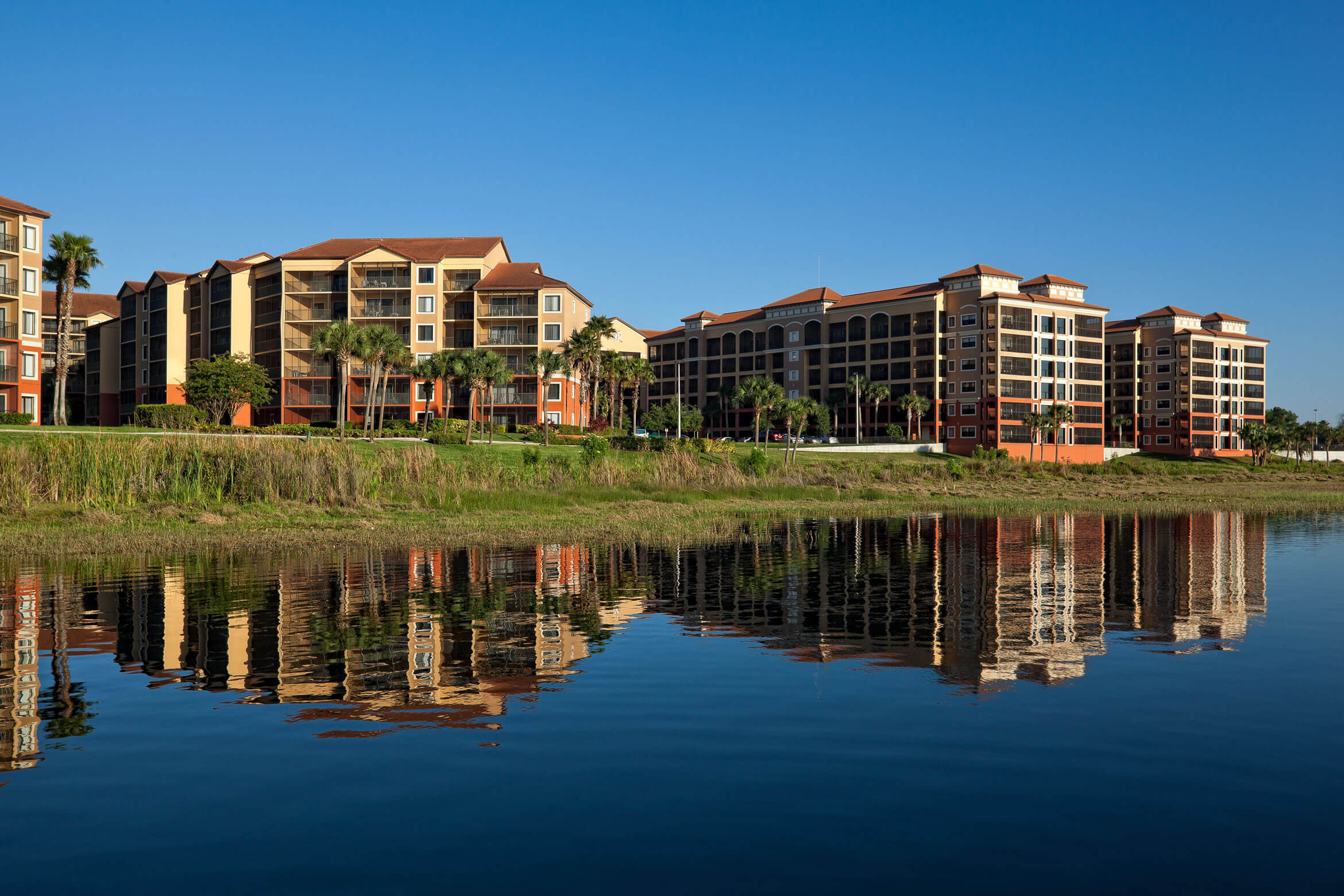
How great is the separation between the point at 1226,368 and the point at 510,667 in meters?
169

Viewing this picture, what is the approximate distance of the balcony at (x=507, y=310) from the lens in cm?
10312

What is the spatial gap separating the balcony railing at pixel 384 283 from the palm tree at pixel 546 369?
14.9 m

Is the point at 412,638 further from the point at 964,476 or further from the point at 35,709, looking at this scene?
the point at 964,476

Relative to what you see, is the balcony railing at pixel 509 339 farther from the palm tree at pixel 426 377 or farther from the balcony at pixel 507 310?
the palm tree at pixel 426 377

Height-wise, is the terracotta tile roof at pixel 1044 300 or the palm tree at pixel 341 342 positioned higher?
the terracotta tile roof at pixel 1044 300

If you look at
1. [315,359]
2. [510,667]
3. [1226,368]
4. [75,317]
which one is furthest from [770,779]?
[1226,368]

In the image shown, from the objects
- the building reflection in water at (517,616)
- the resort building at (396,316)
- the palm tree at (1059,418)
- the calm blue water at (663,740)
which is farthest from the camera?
the palm tree at (1059,418)

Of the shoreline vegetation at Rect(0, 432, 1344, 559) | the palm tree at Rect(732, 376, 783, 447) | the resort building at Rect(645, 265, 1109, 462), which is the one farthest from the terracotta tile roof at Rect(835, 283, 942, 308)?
the shoreline vegetation at Rect(0, 432, 1344, 559)

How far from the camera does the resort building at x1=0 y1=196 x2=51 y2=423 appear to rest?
68.9 metres

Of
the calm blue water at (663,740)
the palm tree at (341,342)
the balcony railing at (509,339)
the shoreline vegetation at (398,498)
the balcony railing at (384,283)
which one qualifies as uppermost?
the balcony railing at (384,283)

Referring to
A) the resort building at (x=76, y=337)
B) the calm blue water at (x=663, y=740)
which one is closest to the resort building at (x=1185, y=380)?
the resort building at (x=76, y=337)

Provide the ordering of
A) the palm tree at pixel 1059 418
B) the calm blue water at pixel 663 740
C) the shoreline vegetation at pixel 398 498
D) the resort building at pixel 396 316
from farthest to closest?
the palm tree at pixel 1059 418, the resort building at pixel 396 316, the shoreline vegetation at pixel 398 498, the calm blue water at pixel 663 740

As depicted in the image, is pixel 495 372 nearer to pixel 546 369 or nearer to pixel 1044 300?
pixel 546 369

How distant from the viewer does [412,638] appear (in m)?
14.5
